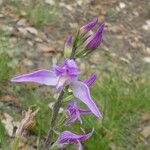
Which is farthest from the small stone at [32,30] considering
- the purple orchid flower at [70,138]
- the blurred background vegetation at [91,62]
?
the purple orchid flower at [70,138]

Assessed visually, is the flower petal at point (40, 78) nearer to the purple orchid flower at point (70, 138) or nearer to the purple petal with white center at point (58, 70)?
the purple petal with white center at point (58, 70)

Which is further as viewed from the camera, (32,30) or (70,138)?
(32,30)

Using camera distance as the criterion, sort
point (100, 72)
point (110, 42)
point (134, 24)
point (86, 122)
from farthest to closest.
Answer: point (134, 24)
point (110, 42)
point (100, 72)
point (86, 122)

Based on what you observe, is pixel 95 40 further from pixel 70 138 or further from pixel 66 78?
pixel 70 138

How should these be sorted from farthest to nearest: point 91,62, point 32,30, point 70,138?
point 32,30, point 91,62, point 70,138

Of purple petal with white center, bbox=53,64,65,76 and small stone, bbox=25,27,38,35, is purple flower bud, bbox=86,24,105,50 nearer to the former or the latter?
purple petal with white center, bbox=53,64,65,76

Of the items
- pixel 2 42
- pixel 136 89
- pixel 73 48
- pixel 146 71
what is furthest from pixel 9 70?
pixel 73 48

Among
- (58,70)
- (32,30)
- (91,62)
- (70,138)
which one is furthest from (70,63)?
(32,30)

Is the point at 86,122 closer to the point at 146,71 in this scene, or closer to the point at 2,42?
the point at 2,42
